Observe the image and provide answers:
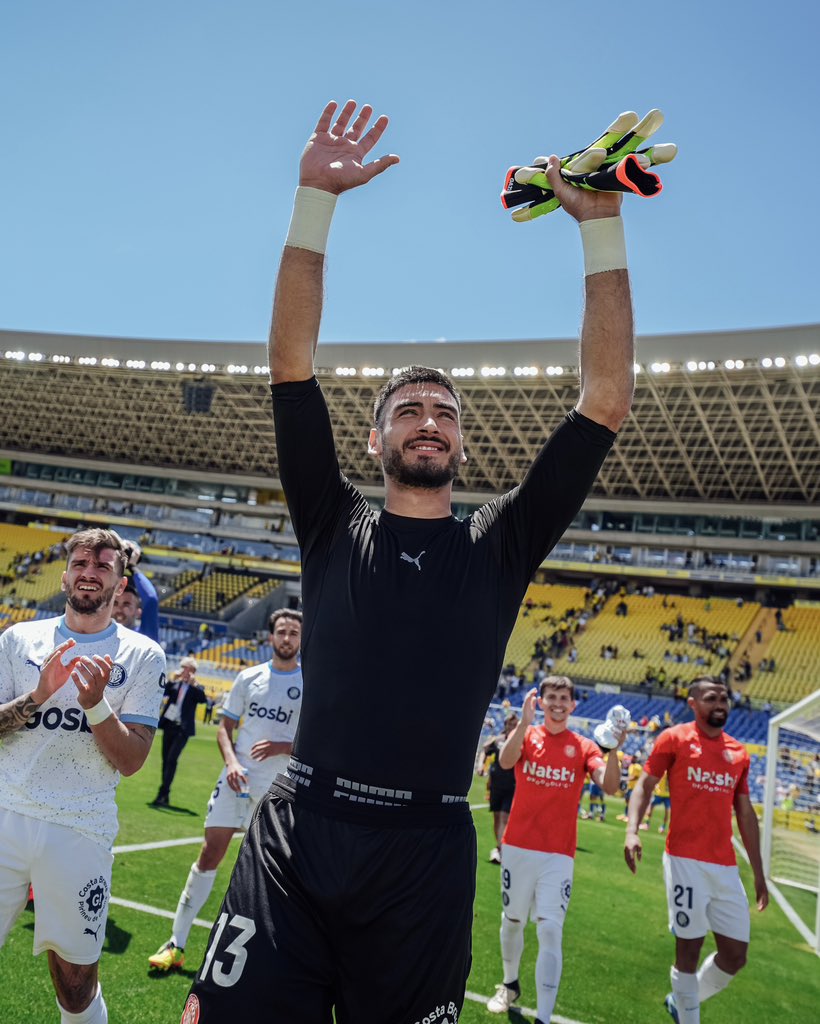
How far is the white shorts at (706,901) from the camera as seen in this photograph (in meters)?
5.45

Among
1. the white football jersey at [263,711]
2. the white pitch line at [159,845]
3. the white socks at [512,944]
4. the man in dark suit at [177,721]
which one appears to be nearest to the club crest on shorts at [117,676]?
the white football jersey at [263,711]

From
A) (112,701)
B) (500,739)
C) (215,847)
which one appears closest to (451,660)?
(112,701)

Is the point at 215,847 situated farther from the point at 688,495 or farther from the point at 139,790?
the point at 688,495

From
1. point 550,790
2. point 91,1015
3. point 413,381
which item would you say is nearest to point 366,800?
point 413,381

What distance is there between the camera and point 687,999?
5.31 metres

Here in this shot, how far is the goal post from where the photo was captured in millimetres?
10156

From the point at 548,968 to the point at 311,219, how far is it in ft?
15.8

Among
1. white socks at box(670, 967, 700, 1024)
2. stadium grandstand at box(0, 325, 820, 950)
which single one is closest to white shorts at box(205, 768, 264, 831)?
white socks at box(670, 967, 700, 1024)

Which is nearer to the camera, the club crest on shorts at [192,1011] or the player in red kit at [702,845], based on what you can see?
the club crest on shorts at [192,1011]

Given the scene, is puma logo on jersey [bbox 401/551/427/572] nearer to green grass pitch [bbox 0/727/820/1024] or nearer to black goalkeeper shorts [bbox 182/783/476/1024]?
black goalkeeper shorts [bbox 182/783/476/1024]

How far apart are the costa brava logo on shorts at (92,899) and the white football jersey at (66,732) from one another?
160 millimetres

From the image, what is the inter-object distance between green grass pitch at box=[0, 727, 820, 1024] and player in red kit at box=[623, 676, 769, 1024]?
0.67 meters

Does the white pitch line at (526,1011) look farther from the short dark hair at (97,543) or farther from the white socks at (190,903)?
the short dark hair at (97,543)

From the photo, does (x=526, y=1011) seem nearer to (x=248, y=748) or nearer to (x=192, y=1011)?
(x=248, y=748)
